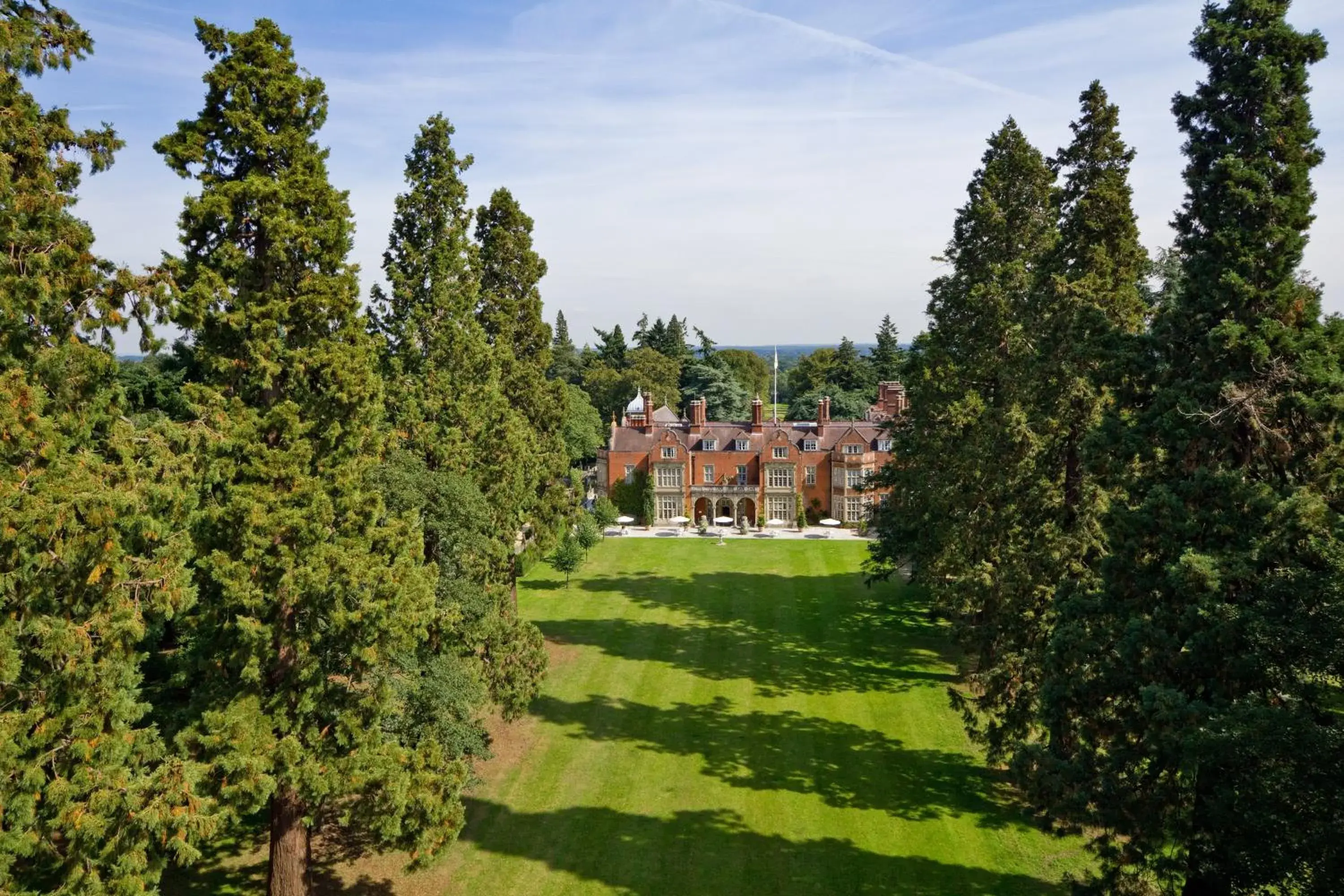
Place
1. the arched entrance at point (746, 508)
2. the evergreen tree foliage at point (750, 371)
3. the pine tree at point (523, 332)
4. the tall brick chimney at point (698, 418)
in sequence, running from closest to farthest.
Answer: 1. the pine tree at point (523, 332)
2. the arched entrance at point (746, 508)
3. the tall brick chimney at point (698, 418)
4. the evergreen tree foliage at point (750, 371)

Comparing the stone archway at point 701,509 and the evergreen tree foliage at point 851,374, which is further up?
the evergreen tree foliage at point 851,374

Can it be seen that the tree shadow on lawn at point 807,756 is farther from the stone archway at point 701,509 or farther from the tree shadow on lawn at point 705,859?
the stone archway at point 701,509

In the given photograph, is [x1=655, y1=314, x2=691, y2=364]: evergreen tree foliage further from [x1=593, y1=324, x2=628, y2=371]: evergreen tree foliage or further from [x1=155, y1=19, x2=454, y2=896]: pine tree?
[x1=155, y1=19, x2=454, y2=896]: pine tree

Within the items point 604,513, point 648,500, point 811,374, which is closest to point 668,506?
point 648,500

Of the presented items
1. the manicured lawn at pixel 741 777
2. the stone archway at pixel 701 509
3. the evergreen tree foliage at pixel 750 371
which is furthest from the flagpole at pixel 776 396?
the manicured lawn at pixel 741 777

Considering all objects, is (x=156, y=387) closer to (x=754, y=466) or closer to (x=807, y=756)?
(x=807, y=756)

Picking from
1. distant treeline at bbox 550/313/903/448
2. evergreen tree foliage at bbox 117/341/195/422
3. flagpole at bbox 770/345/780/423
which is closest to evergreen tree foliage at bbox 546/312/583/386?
distant treeline at bbox 550/313/903/448
